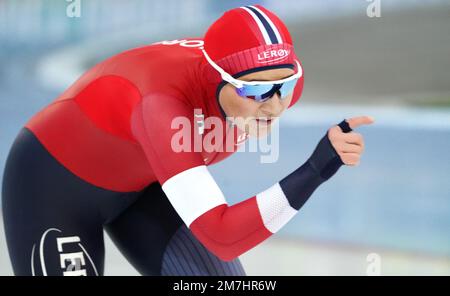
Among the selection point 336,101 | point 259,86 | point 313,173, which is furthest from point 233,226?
point 336,101

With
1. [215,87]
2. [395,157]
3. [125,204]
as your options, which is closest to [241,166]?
[395,157]

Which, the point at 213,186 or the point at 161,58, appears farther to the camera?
the point at 161,58

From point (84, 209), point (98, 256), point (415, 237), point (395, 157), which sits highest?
point (84, 209)

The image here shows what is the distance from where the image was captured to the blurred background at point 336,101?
3.39 meters

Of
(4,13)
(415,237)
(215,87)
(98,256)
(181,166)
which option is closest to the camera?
(181,166)

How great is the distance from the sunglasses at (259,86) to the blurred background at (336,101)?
50.0 inches

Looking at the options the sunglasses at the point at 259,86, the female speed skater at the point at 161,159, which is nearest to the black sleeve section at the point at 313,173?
the female speed skater at the point at 161,159

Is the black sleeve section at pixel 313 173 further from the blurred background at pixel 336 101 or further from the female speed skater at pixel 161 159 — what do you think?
the blurred background at pixel 336 101

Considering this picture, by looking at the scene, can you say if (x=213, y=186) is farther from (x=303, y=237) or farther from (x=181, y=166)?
(x=303, y=237)

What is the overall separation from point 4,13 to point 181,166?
1941 millimetres

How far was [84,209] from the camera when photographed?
91.7 inches

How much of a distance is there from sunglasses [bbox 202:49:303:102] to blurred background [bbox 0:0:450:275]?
4.17 ft

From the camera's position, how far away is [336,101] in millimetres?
3658

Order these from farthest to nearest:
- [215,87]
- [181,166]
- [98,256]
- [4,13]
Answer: [4,13], [98,256], [215,87], [181,166]
